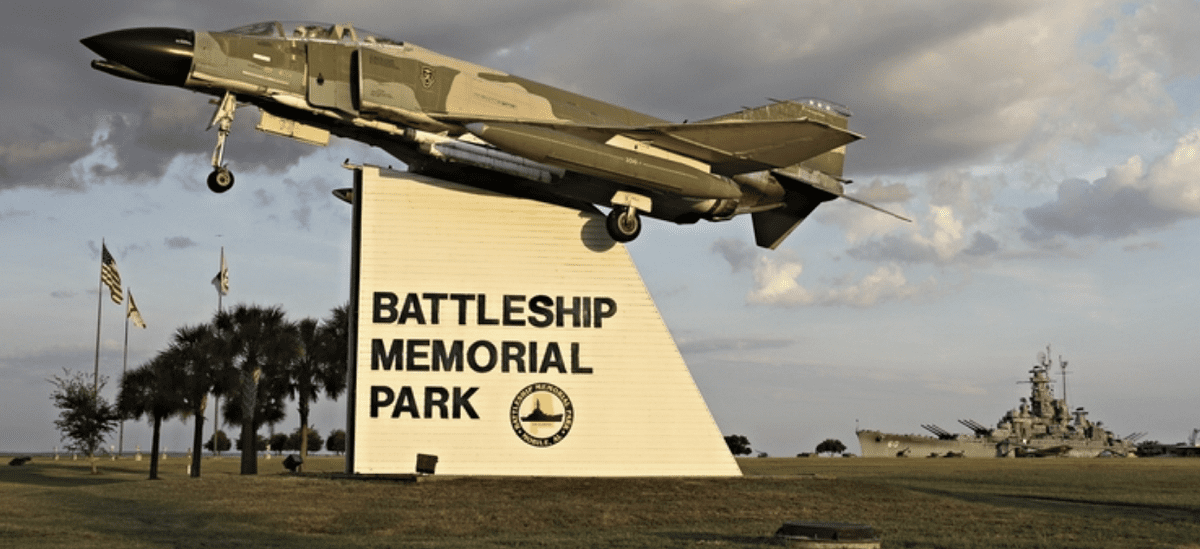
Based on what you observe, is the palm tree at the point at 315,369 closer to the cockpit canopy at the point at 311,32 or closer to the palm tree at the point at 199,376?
the palm tree at the point at 199,376

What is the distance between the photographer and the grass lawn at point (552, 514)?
16906mm

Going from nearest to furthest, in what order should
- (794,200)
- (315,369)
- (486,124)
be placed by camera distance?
(486,124)
(794,200)
(315,369)

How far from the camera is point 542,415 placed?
27359 millimetres

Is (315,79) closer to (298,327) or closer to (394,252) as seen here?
(394,252)

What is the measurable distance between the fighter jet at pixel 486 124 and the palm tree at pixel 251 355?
52.6 ft

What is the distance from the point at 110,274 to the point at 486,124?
32.6m

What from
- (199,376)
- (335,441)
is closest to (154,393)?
(199,376)

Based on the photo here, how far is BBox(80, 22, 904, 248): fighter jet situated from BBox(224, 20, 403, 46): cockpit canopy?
0.10 ft

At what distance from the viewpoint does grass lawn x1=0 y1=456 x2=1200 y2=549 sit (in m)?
16.9

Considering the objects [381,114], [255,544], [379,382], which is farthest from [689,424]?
[255,544]

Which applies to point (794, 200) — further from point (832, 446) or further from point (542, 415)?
point (832, 446)

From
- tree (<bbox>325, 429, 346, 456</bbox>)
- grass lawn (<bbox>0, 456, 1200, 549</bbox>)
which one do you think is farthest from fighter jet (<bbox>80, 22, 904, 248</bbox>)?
tree (<bbox>325, 429, 346, 456</bbox>)

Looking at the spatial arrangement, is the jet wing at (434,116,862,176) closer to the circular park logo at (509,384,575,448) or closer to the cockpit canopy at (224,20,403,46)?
the cockpit canopy at (224,20,403,46)

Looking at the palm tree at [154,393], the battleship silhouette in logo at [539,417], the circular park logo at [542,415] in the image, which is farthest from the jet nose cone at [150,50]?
the palm tree at [154,393]
